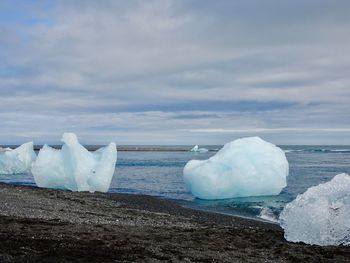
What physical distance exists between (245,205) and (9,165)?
22611mm

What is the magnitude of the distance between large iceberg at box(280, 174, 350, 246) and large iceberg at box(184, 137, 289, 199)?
10.2m

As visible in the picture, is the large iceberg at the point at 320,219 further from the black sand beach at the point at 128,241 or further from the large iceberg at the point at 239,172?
the large iceberg at the point at 239,172

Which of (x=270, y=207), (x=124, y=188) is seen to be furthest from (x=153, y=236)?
(x=124, y=188)

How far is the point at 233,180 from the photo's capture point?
65.5 ft

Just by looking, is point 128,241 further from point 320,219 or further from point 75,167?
point 75,167

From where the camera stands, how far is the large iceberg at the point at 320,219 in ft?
29.3

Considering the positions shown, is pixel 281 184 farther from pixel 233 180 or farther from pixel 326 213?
pixel 326 213

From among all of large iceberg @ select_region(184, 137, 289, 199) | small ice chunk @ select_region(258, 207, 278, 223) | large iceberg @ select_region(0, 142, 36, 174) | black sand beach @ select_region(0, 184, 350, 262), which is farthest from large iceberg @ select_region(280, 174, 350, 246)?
large iceberg @ select_region(0, 142, 36, 174)

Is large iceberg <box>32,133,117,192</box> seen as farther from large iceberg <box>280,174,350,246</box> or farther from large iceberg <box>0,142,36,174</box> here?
large iceberg <box>0,142,36,174</box>

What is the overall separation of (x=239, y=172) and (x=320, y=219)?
35.2 feet

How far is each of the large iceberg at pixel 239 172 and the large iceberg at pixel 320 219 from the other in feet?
33.5

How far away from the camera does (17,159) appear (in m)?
34.8

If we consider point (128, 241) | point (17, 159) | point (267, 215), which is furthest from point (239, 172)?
point (17, 159)

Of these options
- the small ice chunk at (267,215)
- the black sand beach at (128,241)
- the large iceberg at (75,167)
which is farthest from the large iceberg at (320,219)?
the large iceberg at (75,167)
